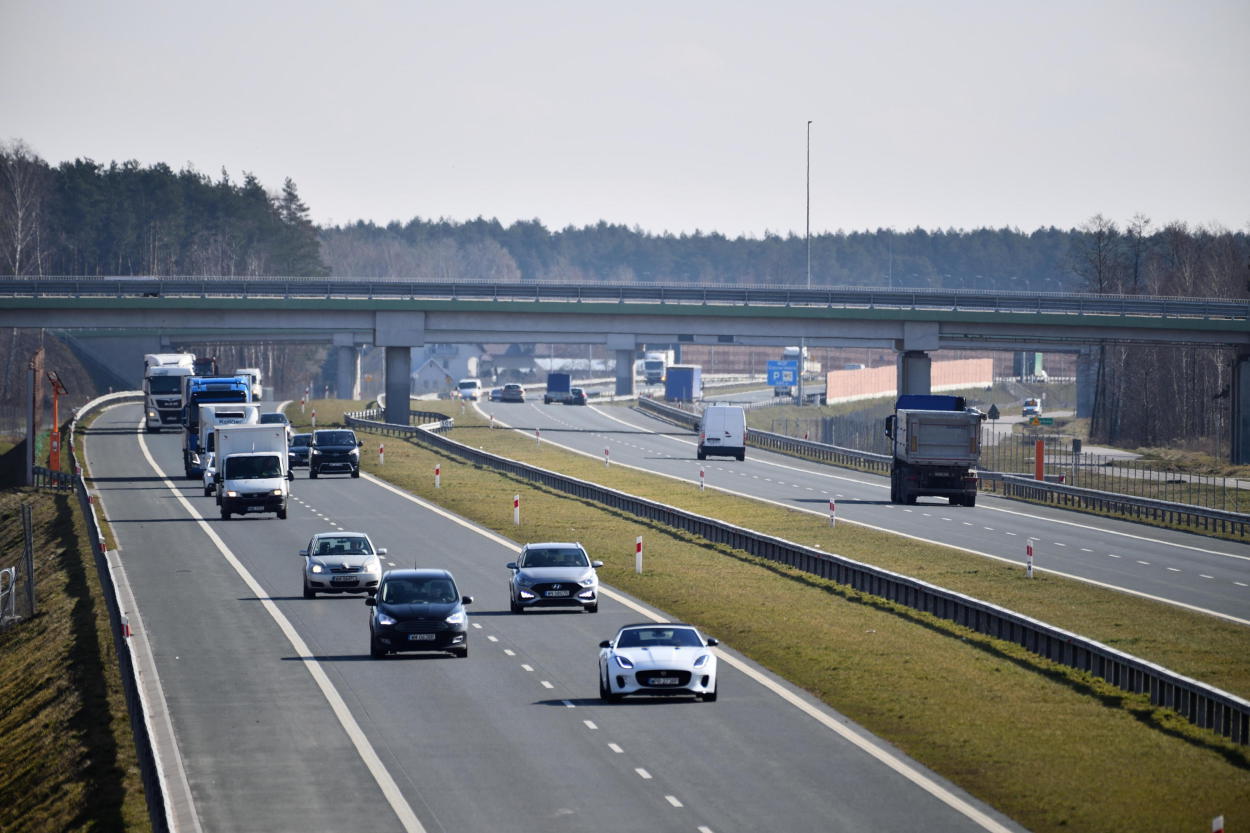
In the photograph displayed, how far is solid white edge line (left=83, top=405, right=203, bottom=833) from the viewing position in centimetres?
2125

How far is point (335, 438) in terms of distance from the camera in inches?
3103

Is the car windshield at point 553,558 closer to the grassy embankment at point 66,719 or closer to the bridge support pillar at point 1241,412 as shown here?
the grassy embankment at point 66,719

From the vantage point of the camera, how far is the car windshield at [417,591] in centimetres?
3303

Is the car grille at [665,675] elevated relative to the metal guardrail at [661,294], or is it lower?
lower

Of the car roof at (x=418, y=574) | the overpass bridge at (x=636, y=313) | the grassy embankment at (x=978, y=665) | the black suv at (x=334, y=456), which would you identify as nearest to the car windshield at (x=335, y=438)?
the black suv at (x=334, y=456)

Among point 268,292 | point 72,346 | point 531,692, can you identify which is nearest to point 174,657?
point 531,692

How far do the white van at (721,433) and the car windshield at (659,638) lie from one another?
6545cm

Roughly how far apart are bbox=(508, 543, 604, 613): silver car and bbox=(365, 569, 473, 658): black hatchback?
236 inches

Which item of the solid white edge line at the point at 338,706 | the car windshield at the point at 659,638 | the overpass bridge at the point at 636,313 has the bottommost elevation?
the solid white edge line at the point at 338,706

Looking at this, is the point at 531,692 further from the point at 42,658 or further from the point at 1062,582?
the point at 1062,582

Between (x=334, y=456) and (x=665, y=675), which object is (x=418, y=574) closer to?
(x=665, y=675)

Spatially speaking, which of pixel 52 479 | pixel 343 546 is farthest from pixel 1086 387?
pixel 343 546

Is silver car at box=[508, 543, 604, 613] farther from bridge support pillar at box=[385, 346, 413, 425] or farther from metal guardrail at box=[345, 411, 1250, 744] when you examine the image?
bridge support pillar at box=[385, 346, 413, 425]

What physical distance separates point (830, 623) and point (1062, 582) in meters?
9.97
